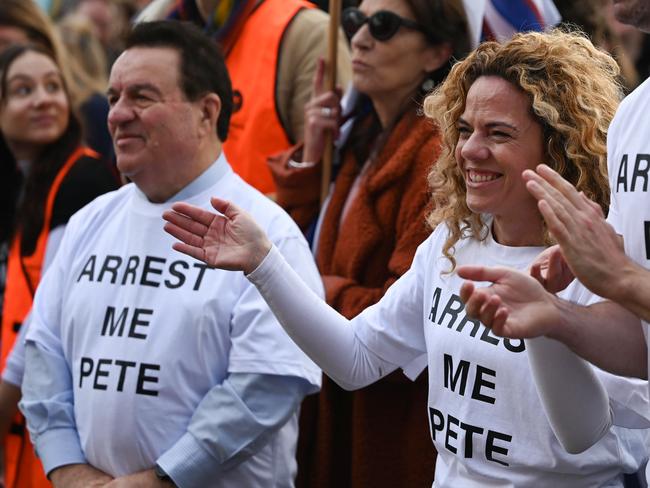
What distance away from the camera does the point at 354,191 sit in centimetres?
429

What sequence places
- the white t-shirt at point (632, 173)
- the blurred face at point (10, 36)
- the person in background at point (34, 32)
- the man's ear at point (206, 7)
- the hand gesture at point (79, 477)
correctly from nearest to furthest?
the white t-shirt at point (632, 173)
the hand gesture at point (79, 477)
the man's ear at point (206, 7)
the person in background at point (34, 32)
the blurred face at point (10, 36)

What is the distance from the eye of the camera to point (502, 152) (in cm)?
306

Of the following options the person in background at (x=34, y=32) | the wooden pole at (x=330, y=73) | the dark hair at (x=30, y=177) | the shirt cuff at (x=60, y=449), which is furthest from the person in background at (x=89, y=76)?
the shirt cuff at (x=60, y=449)

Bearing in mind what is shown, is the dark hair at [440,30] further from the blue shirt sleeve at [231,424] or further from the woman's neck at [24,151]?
the woman's neck at [24,151]

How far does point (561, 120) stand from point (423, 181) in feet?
3.14

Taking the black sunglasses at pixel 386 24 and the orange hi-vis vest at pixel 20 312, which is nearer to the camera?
the black sunglasses at pixel 386 24

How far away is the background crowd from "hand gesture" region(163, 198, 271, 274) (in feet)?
1.29

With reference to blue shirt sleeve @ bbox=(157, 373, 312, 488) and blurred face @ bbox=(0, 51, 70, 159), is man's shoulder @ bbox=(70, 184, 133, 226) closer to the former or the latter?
blue shirt sleeve @ bbox=(157, 373, 312, 488)

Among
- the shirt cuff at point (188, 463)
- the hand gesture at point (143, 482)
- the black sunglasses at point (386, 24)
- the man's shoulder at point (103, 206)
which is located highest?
the black sunglasses at point (386, 24)

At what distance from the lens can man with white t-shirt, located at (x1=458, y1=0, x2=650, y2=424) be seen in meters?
2.40

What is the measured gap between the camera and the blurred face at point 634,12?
2.59 m

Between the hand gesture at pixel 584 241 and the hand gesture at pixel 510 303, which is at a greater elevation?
the hand gesture at pixel 584 241

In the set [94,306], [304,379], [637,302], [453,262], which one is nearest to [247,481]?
[304,379]

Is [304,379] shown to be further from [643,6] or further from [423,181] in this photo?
[643,6]
